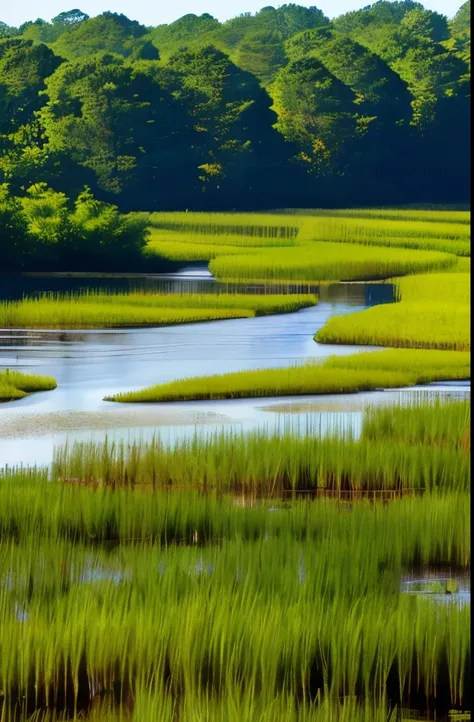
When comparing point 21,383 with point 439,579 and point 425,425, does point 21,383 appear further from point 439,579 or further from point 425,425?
point 439,579

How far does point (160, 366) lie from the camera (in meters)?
10.4

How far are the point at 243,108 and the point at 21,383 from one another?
3.81 m

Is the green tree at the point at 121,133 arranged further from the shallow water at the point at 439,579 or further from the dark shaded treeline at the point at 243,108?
the shallow water at the point at 439,579

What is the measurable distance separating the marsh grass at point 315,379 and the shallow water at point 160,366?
126 mm

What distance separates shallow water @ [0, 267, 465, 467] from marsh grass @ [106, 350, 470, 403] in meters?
0.13

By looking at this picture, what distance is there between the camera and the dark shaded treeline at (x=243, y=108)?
11820 millimetres

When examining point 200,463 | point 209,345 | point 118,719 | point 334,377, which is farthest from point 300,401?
point 118,719

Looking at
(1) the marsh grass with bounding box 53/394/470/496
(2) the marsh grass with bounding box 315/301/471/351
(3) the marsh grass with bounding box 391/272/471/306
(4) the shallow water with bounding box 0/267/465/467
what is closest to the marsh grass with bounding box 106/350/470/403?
(4) the shallow water with bounding box 0/267/465/467

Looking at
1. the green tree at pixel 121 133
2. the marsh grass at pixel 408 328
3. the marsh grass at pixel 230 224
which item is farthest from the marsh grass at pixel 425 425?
the green tree at pixel 121 133

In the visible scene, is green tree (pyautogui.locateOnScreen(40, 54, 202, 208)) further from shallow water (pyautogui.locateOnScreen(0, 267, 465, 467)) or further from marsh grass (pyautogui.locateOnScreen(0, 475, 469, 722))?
marsh grass (pyautogui.locateOnScreen(0, 475, 469, 722))

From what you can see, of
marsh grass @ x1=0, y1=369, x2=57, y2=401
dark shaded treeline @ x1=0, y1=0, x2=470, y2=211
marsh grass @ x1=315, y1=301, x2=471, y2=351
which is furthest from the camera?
dark shaded treeline @ x1=0, y1=0, x2=470, y2=211

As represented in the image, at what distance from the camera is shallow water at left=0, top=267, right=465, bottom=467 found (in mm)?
9172

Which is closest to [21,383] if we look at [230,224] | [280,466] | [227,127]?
[230,224]

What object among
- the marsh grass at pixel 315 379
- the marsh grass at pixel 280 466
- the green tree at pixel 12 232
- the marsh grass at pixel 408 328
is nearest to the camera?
the marsh grass at pixel 280 466
